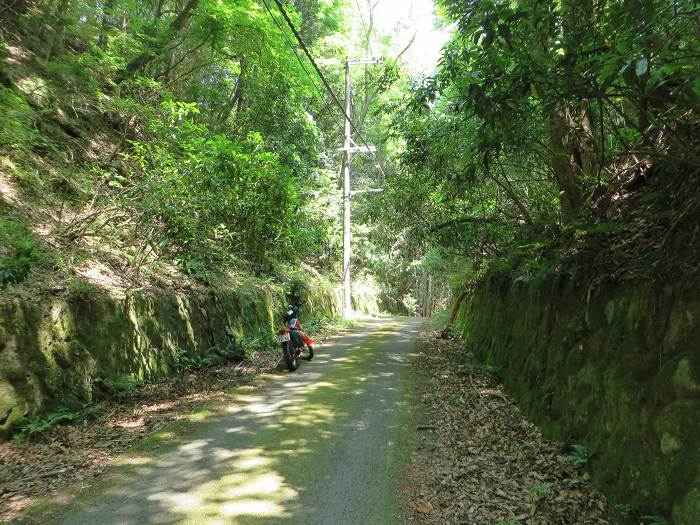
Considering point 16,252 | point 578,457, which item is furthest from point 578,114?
point 16,252

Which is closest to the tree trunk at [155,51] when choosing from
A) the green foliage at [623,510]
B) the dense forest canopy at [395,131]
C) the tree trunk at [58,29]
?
the dense forest canopy at [395,131]

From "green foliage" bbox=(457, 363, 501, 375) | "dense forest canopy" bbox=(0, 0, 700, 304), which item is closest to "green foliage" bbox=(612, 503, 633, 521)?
"dense forest canopy" bbox=(0, 0, 700, 304)

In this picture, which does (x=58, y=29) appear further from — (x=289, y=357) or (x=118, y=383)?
(x=289, y=357)

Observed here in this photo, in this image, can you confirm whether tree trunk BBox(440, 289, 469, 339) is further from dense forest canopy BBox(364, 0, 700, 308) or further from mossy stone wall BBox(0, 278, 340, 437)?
mossy stone wall BBox(0, 278, 340, 437)

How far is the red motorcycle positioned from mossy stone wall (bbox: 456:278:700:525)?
4.85m

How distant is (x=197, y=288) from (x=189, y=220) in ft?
7.77

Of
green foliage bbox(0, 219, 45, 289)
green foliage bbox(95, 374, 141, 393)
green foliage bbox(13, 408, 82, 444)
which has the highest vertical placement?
green foliage bbox(0, 219, 45, 289)

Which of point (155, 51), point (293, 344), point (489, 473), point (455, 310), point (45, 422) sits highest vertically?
point (155, 51)

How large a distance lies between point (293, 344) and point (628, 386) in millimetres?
7175

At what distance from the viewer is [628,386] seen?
403 centimetres

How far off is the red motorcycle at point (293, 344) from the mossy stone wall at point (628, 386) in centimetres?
485

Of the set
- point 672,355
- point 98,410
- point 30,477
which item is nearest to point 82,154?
point 98,410

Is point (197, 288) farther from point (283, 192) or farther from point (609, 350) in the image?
point (609, 350)

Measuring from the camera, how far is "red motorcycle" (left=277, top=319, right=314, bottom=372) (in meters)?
9.72
